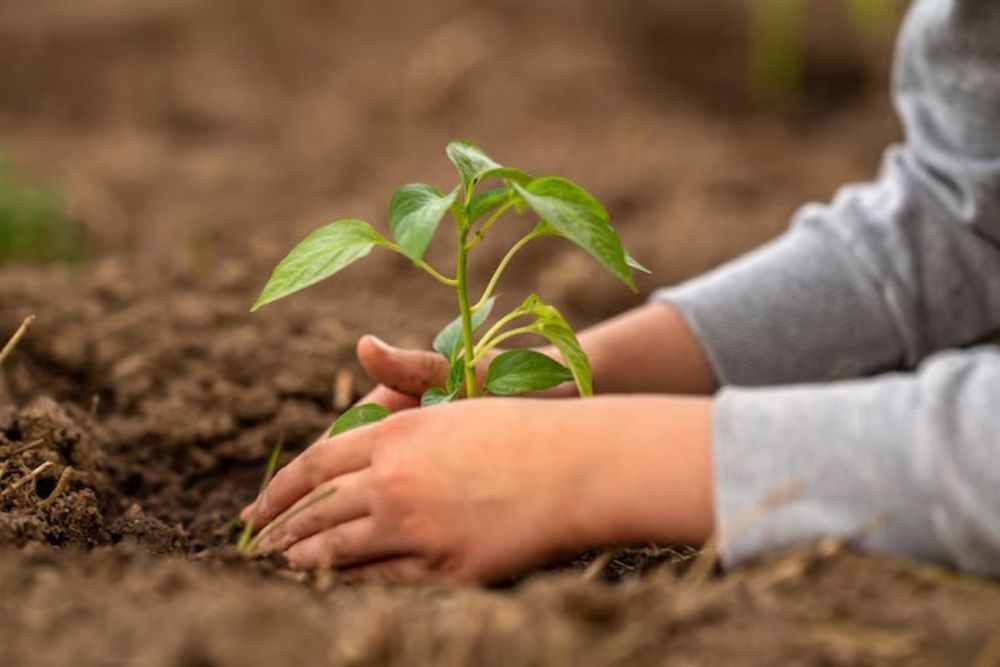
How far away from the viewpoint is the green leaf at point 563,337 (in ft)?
4.09

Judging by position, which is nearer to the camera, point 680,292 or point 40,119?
point 680,292

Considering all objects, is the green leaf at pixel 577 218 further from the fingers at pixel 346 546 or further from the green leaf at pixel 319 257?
the fingers at pixel 346 546

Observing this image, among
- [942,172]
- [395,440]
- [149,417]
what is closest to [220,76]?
[149,417]

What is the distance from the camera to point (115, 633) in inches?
39.1

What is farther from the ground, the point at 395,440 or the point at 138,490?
the point at 395,440

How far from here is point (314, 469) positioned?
1.26 meters

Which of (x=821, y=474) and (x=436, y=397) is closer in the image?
(x=821, y=474)

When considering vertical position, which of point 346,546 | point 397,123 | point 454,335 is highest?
point 397,123

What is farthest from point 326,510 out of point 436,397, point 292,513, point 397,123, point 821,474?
point 397,123

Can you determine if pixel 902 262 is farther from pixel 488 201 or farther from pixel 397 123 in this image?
pixel 397 123

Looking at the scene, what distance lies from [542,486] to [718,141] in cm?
236

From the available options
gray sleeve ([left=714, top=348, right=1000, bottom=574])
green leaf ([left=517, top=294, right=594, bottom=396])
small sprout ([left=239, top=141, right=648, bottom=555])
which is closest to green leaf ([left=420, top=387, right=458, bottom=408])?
small sprout ([left=239, top=141, right=648, bottom=555])

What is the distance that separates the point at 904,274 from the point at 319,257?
83 cm

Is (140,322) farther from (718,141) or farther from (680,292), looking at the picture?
(718,141)
